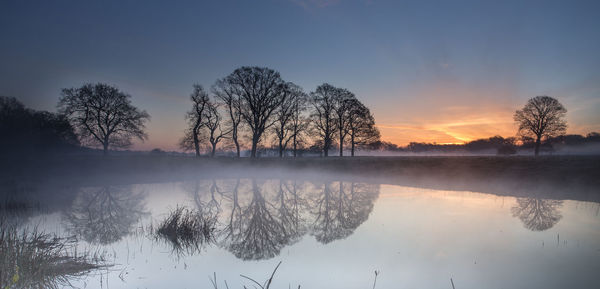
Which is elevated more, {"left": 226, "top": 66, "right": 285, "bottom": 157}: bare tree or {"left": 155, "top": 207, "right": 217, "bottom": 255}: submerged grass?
{"left": 226, "top": 66, "right": 285, "bottom": 157}: bare tree

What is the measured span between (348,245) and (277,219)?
4.73m

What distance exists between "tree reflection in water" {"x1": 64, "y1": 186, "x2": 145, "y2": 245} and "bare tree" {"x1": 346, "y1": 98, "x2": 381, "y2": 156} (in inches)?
1380

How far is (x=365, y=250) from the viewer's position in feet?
26.2

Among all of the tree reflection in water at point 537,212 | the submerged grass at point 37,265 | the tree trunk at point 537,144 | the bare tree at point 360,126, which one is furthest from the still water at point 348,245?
the tree trunk at point 537,144

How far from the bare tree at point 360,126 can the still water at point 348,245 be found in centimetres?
3191

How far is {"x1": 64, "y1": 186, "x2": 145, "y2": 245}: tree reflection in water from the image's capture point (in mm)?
9438

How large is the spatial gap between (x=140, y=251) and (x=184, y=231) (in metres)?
1.58

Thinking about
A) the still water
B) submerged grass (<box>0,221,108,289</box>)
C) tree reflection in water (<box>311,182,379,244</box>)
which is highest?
submerged grass (<box>0,221,108,289</box>)

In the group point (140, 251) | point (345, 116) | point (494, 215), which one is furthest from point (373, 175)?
point (140, 251)

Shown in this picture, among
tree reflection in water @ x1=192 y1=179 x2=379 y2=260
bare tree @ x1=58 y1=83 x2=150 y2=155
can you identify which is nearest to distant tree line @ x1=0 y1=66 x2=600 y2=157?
bare tree @ x1=58 y1=83 x2=150 y2=155

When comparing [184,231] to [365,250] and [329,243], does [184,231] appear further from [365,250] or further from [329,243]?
[365,250]

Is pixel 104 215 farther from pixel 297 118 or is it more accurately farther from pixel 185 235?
pixel 297 118

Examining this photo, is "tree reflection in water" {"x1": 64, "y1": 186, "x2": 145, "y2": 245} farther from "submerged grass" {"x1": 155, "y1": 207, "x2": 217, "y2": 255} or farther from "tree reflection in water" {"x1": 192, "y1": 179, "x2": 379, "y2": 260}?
"tree reflection in water" {"x1": 192, "y1": 179, "x2": 379, "y2": 260}

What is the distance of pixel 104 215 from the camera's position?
12773mm
